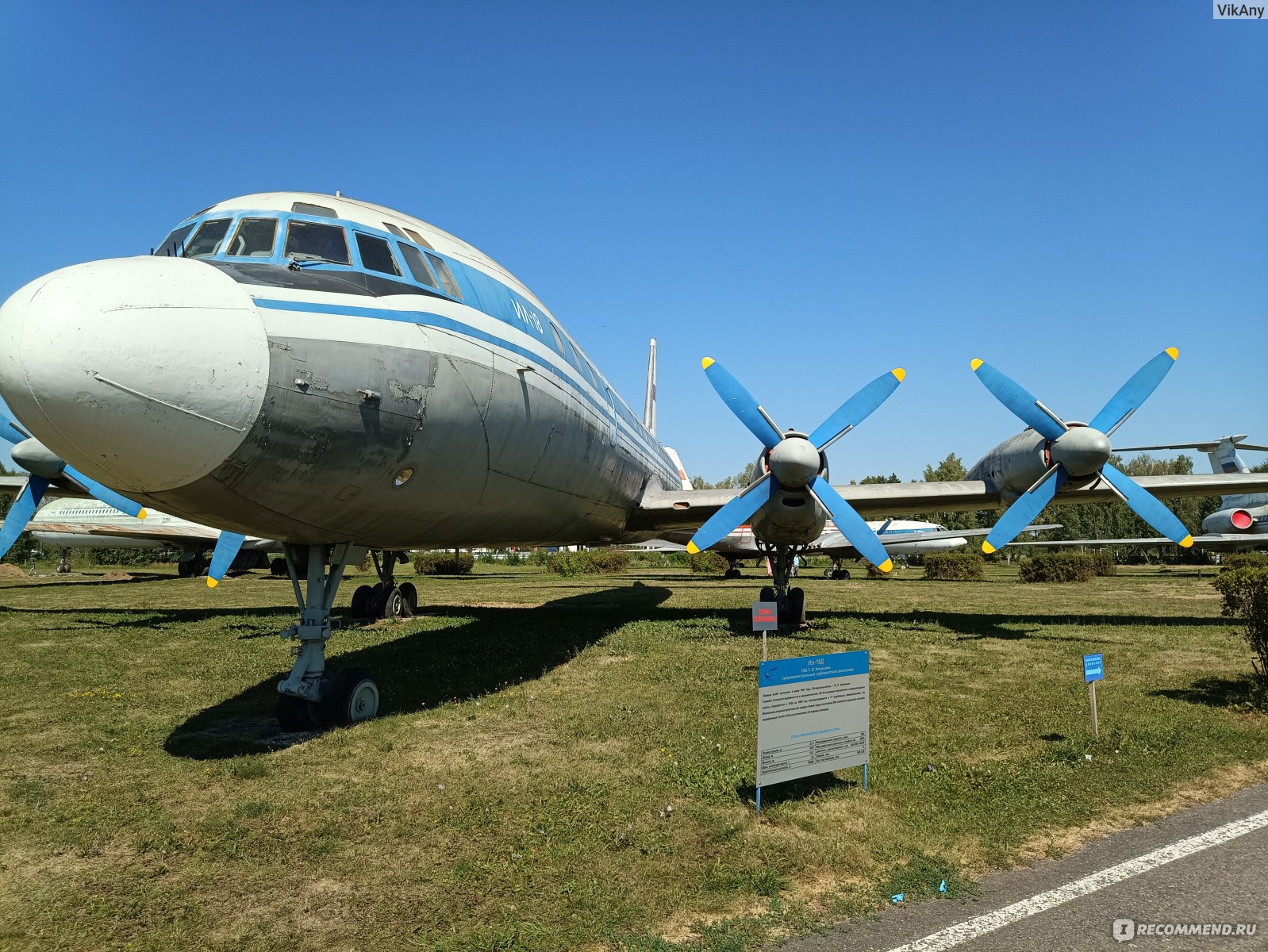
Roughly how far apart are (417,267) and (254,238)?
5.32 feet

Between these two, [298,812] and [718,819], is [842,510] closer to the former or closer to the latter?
[718,819]

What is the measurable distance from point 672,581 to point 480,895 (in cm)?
3541

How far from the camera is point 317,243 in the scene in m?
7.04

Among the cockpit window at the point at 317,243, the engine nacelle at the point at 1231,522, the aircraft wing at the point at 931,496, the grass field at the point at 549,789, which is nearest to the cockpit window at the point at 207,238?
the cockpit window at the point at 317,243

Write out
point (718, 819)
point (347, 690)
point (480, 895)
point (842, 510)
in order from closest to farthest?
point (480, 895), point (718, 819), point (347, 690), point (842, 510)

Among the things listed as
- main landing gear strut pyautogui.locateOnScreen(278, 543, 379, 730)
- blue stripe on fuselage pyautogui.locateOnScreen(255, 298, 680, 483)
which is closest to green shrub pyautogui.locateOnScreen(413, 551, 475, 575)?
blue stripe on fuselage pyautogui.locateOnScreen(255, 298, 680, 483)

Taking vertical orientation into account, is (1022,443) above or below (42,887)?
above

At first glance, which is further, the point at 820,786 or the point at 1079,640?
the point at 1079,640

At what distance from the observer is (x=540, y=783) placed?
6469 millimetres

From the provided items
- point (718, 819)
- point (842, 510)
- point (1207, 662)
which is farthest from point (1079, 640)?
point (718, 819)

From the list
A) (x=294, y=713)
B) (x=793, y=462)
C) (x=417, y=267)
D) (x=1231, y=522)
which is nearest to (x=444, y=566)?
(x=793, y=462)

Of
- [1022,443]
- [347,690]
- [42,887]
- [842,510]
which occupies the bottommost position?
[42,887]

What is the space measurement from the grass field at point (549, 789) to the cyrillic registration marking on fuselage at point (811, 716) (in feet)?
1.14

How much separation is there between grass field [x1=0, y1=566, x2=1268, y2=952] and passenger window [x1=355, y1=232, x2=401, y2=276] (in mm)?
4956
